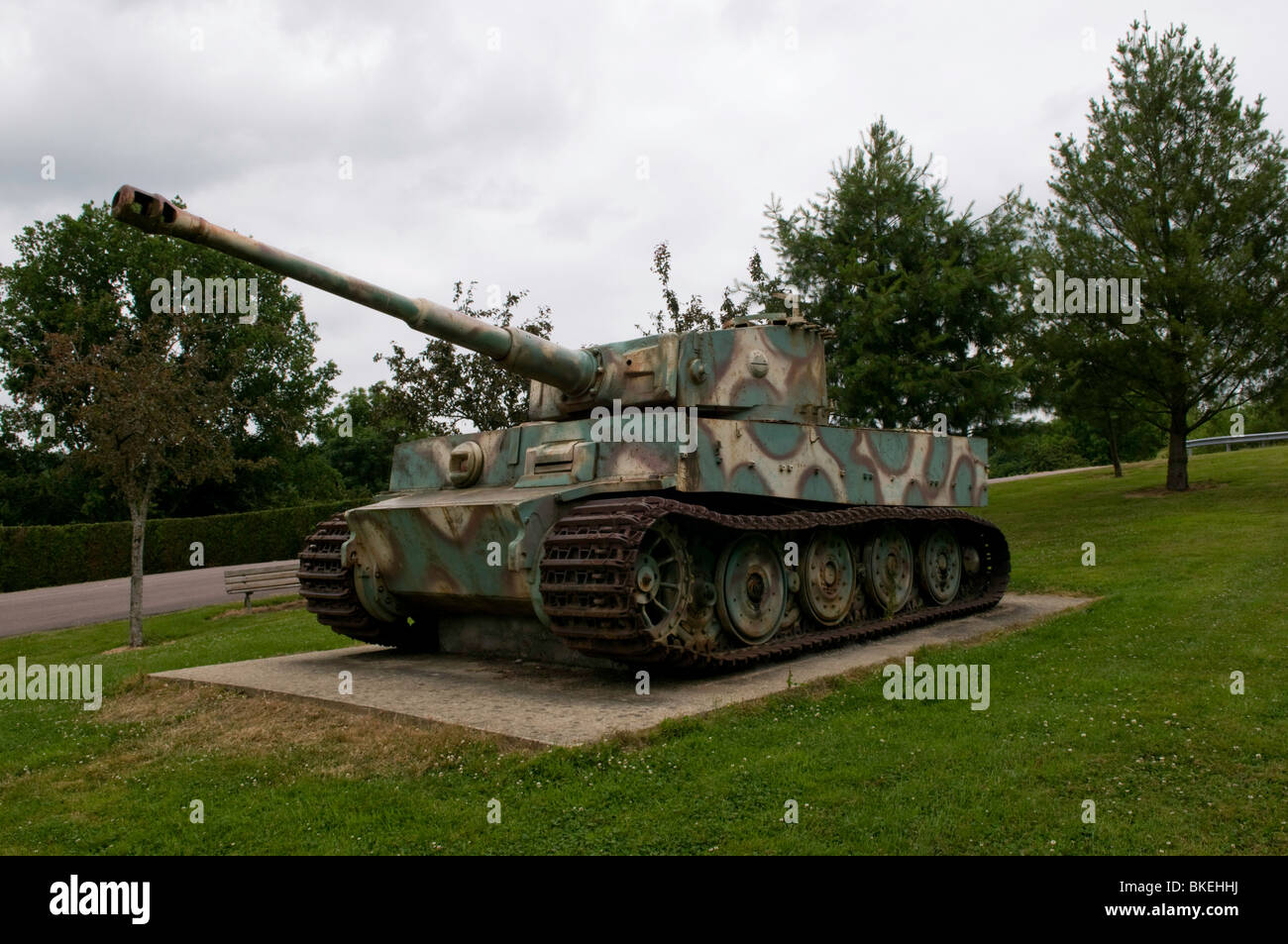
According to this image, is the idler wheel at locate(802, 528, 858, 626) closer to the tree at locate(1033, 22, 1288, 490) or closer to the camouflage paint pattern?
the camouflage paint pattern

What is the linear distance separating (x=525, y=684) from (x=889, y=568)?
5053 millimetres

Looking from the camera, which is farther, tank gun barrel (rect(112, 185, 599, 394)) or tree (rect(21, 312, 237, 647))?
tree (rect(21, 312, 237, 647))

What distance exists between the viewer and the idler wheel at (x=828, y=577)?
35.9ft

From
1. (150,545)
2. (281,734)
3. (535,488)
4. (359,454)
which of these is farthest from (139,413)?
(359,454)

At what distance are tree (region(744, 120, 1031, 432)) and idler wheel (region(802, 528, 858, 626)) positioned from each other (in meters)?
9.06

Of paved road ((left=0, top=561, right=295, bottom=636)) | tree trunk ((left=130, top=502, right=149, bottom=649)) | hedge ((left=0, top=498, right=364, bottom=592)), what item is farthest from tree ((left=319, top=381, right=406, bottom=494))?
tree trunk ((left=130, top=502, right=149, bottom=649))

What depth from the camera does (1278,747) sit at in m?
6.25

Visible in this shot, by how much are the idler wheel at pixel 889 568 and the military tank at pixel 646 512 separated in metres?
0.03

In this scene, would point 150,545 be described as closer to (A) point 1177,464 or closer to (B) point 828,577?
(B) point 828,577

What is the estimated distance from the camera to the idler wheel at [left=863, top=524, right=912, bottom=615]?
39.3 feet

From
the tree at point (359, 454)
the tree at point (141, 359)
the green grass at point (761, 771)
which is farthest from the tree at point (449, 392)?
the tree at point (359, 454)

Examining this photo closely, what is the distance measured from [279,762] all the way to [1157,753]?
5426 millimetres

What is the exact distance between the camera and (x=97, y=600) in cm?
2394
